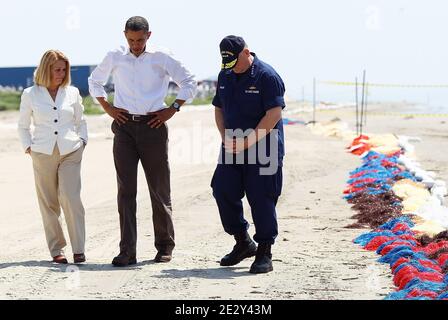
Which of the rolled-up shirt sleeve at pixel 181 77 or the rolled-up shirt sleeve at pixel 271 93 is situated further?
the rolled-up shirt sleeve at pixel 181 77

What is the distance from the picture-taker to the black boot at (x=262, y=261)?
8.00 meters

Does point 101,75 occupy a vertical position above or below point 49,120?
above

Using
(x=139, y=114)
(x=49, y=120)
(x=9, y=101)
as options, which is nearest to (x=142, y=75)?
(x=139, y=114)

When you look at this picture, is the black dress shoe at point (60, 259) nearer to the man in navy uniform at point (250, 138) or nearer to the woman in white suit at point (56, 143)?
the woman in white suit at point (56, 143)

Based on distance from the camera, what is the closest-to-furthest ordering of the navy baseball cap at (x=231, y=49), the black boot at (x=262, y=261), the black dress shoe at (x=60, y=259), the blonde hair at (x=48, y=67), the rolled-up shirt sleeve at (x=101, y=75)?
the navy baseball cap at (x=231, y=49) < the black boot at (x=262, y=261) < the blonde hair at (x=48, y=67) < the rolled-up shirt sleeve at (x=101, y=75) < the black dress shoe at (x=60, y=259)

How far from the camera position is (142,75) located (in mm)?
8305

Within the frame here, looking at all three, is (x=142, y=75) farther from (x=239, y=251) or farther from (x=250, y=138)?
(x=239, y=251)

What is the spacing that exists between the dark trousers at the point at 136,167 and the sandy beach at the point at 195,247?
306 millimetres

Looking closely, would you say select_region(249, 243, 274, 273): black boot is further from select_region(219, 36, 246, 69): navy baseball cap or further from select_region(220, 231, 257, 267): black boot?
select_region(219, 36, 246, 69): navy baseball cap

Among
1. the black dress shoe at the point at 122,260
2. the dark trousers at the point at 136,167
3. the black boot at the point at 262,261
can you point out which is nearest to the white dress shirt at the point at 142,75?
the dark trousers at the point at 136,167

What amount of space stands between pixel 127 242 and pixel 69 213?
564 millimetres

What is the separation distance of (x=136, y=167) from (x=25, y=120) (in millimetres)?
1013

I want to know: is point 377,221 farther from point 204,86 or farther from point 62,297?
point 204,86
